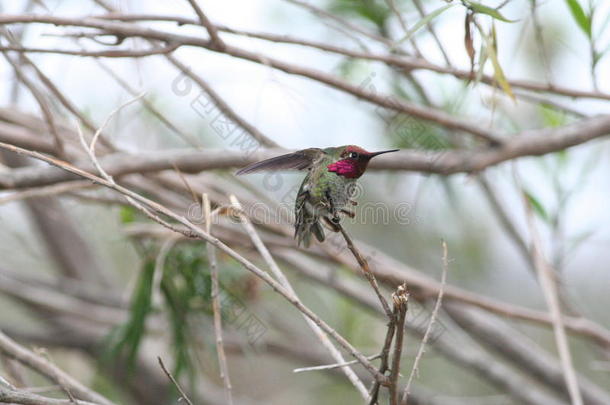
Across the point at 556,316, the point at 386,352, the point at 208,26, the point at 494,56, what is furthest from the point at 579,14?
the point at 386,352

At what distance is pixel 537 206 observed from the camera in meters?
2.19

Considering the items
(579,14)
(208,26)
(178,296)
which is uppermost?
(579,14)

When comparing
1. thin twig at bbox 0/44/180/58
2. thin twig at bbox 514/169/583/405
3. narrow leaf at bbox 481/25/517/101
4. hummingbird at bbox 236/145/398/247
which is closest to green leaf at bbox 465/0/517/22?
narrow leaf at bbox 481/25/517/101

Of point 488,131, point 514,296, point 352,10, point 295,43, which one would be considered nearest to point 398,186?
point 352,10

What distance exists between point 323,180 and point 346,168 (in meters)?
0.05

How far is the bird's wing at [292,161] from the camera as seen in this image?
1.17m

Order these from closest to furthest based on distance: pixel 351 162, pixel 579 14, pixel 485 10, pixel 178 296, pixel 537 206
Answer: pixel 351 162 < pixel 485 10 < pixel 579 14 < pixel 537 206 < pixel 178 296

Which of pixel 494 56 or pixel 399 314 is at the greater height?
pixel 494 56

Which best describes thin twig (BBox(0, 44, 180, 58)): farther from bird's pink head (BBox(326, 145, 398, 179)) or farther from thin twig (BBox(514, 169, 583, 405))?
thin twig (BBox(514, 169, 583, 405))

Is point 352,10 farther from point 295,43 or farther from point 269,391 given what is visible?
point 269,391

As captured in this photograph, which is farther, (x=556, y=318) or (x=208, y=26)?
(x=556, y=318)

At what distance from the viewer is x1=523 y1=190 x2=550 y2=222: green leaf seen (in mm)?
2159

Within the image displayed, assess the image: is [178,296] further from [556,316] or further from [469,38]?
[469,38]

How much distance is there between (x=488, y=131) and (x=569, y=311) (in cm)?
108
